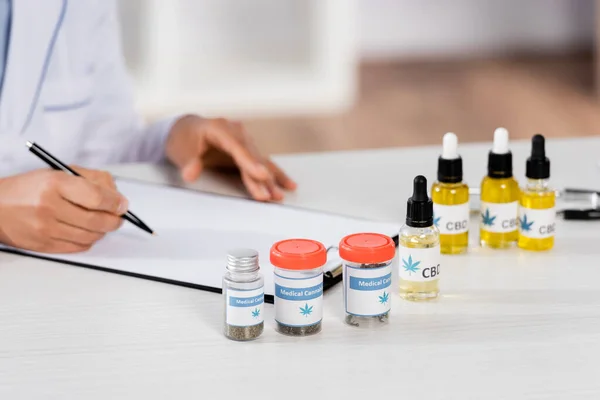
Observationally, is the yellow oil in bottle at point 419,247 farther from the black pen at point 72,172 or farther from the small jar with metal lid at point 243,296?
the black pen at point 72,172

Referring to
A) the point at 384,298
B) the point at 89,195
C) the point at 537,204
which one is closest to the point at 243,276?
the point at 384,298

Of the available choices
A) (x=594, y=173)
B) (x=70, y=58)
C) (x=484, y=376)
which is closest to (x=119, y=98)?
(x=70, y=58)

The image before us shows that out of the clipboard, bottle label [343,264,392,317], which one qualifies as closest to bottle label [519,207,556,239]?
the clipboard

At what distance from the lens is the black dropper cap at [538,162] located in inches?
43.1

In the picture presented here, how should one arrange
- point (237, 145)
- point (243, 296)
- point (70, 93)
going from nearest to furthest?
1. point (243, 296)
2. point (237, 145)
3. point (70, 93)

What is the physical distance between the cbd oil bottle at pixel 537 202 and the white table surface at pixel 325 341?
0.08 feet

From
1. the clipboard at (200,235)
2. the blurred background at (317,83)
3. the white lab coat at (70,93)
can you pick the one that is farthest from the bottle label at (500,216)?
the blurred background at (317,83)

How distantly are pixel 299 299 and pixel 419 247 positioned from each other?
0.15 m

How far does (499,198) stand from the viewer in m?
1.11

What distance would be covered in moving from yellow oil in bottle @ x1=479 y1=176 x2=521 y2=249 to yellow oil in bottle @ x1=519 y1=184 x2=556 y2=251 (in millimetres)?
12

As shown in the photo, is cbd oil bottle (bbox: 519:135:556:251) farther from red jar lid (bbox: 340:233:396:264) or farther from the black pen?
the black pen

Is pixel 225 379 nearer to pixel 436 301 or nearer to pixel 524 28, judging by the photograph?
pixel 436 301

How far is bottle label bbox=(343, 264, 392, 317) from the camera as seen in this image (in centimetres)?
91

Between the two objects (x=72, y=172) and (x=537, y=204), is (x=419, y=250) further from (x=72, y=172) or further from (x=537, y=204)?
A: (x=72, y=172)
